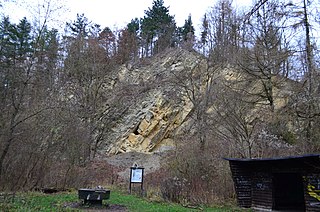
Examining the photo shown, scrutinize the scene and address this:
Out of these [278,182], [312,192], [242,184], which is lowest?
[312,192]

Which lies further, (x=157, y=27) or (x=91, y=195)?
(x=157, y=27)

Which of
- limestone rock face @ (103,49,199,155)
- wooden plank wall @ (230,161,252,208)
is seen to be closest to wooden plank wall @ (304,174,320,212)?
wooden plank wall @ (230,161,252,208)

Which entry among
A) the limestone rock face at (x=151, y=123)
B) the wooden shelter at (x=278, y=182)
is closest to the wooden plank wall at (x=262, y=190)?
the wooden shelter at (x=278, y=182)

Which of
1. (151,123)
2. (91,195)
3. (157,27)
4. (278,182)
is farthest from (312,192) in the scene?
(157,27)

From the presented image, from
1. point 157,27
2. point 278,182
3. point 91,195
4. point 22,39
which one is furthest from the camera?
point 157,27

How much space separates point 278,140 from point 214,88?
8830mm

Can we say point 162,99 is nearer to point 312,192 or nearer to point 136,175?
point 136,175

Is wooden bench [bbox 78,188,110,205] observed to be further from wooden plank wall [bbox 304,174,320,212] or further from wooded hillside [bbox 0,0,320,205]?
wooden plank wall [bbox 304,174,320,212]

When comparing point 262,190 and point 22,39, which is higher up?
point 22,39

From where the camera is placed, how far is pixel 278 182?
1481 centimetres

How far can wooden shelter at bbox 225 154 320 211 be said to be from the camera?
1122 centimetres

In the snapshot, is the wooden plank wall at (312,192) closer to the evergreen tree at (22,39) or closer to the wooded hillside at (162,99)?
the wooded hillside at (162,99)

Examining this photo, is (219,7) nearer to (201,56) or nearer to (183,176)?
(201,56)

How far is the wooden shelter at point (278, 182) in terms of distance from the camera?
1122 centimetres
